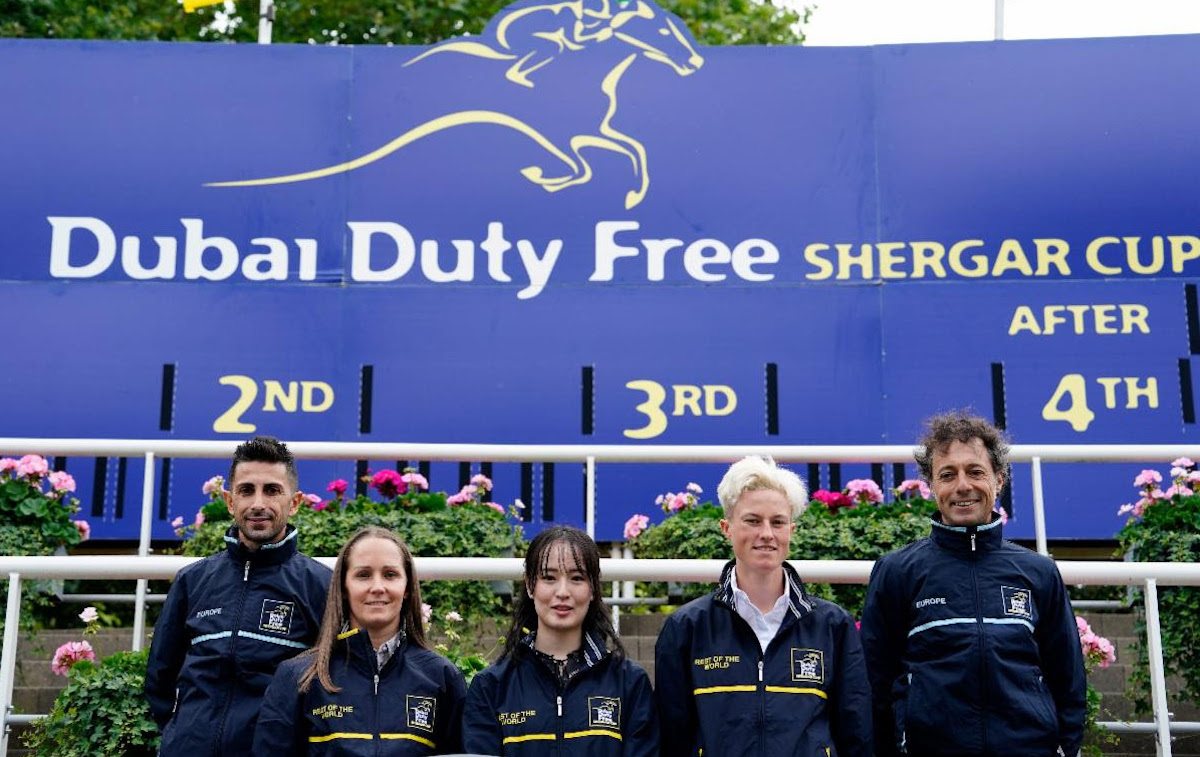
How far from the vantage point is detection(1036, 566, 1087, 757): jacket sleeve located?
3.77 m

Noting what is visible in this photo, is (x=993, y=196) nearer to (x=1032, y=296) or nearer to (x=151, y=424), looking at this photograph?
(x=1032, y=296)

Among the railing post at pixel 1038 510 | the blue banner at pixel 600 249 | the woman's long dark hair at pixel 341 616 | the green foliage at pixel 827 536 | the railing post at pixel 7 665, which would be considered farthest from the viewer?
the blue banner at pixel 600 249

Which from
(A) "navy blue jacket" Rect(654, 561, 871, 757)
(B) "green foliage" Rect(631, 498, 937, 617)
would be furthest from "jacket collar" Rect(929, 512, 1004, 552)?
(B) "green foliage" Rect(631, 498, 937, 617)

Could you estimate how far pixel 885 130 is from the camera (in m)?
9.26

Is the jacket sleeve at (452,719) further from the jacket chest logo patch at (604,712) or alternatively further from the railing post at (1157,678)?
the railing post at (1157,678)

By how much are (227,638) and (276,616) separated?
0.14 metres

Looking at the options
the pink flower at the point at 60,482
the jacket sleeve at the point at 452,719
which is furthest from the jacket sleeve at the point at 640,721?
the pink flower at the point at 60,482

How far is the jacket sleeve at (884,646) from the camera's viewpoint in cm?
388

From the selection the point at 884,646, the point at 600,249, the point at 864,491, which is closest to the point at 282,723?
the point at 884,646

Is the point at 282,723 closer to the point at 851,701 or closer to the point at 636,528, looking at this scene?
the point at 851,701

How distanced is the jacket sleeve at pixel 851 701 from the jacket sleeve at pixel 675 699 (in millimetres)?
324

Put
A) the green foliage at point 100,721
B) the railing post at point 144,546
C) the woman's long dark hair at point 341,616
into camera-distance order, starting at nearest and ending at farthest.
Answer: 1. the woman's long dark hair at point 341,616
2. the green foliage at point 100,721
3. the railing post at point 144,546

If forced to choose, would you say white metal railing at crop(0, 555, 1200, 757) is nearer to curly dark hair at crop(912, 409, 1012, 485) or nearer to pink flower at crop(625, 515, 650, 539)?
curly dark hair at crop(912, 409, 1012, 485)

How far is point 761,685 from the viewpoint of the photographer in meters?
3.70
